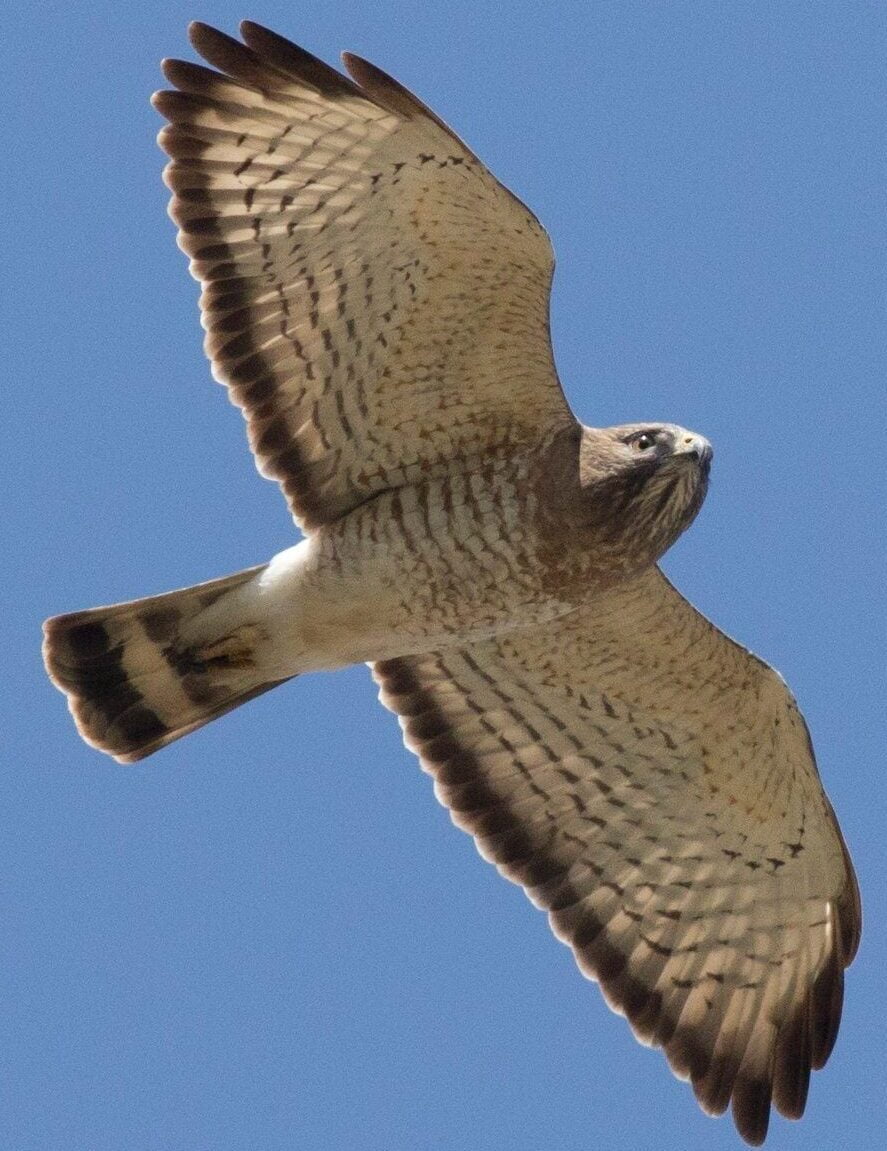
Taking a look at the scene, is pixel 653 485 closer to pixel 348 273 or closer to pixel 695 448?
pixel 695 448

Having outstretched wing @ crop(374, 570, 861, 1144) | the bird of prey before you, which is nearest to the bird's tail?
the bird of prey

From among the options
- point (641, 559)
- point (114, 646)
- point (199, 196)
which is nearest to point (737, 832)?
point (641, 559)

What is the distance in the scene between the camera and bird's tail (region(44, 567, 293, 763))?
32.6ft

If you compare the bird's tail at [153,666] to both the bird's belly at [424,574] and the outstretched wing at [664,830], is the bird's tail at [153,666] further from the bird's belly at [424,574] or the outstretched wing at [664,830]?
the outstretched wing at [664,830]

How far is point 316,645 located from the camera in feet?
32.5

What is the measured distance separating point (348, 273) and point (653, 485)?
1.52 meters

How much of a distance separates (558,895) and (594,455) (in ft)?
7.49

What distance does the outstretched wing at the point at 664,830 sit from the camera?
1059 centimetres

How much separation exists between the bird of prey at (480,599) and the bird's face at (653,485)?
1cm

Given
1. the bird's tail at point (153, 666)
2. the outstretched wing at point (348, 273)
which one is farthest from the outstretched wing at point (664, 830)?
the outstretched wing at point (348, 273)

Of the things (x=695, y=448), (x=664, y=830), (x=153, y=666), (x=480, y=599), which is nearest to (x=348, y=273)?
(x=480, y=599)

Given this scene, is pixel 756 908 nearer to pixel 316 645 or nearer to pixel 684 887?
pixel 684 887

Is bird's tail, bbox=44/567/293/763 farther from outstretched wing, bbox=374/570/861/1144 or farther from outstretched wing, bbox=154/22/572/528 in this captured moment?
outstretched wing, bbox=374/570/861/1144

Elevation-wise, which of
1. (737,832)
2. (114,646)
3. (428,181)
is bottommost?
(737,832)
